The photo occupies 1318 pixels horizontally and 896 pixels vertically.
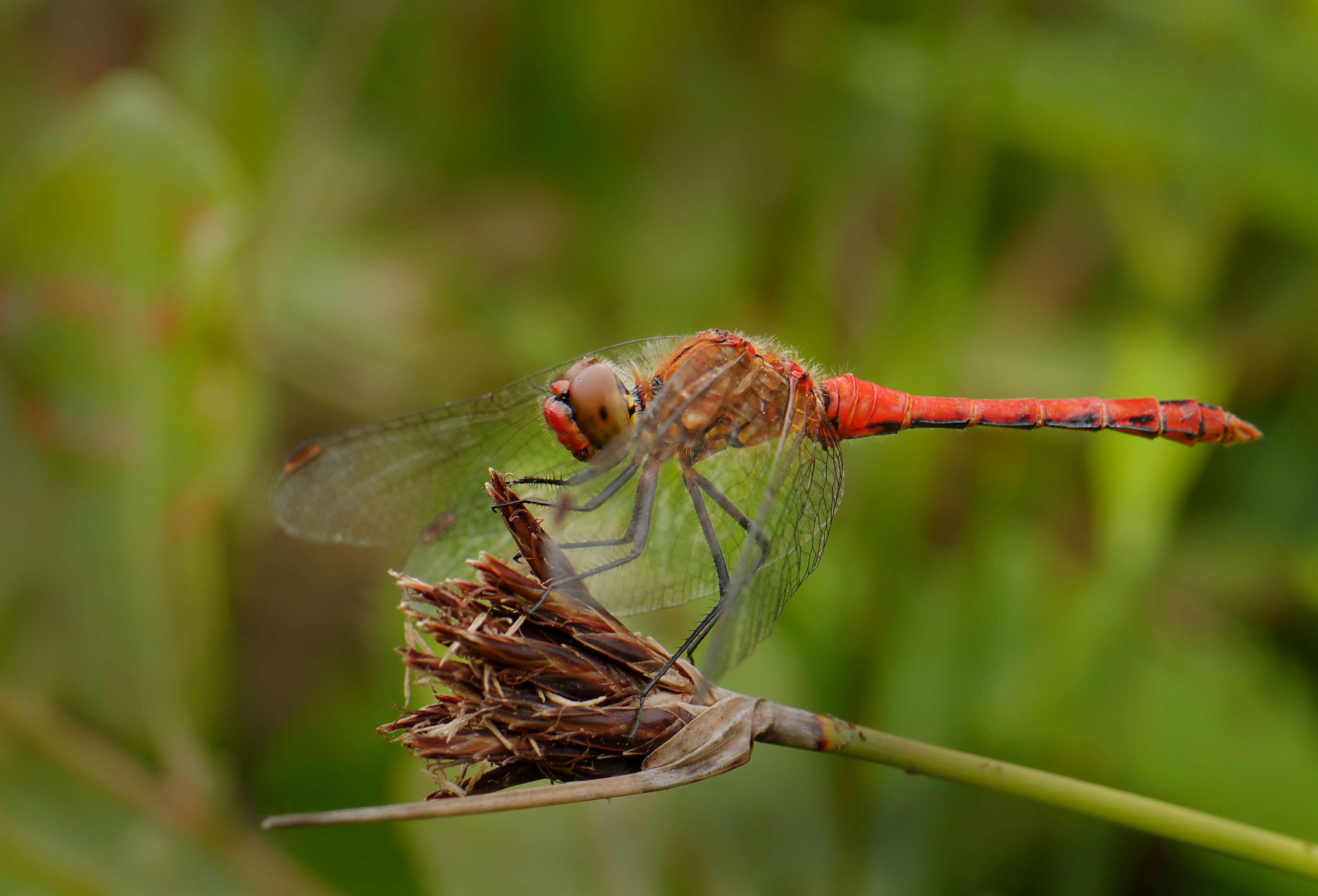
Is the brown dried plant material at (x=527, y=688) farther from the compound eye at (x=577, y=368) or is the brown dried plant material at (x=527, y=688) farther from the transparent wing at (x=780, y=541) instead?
the compound eye at (x=577, y=368)

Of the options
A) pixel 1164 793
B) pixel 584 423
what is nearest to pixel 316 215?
pixel 584 423

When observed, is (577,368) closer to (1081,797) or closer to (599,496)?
(599,496)

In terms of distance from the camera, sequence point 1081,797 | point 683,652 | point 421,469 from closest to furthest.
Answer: point 1081,797 → point 683,652 → point 421,469

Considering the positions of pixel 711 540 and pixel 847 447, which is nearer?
pixel 711 540

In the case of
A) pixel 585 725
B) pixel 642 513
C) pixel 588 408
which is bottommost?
pixel 585 725

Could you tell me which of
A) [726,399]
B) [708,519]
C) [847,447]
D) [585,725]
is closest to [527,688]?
[585,725]

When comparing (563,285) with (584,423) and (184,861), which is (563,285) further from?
(184,861)
